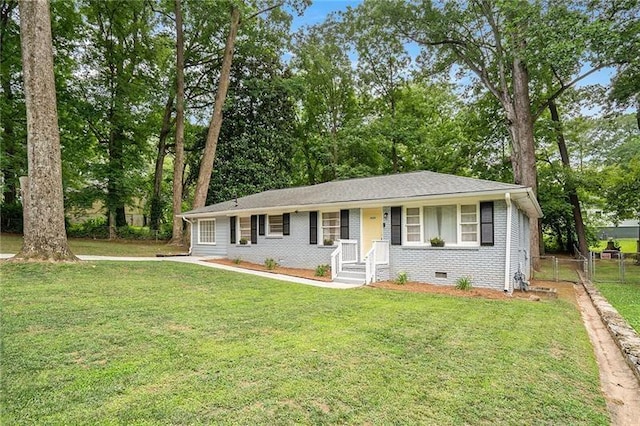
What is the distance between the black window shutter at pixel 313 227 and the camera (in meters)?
12.8

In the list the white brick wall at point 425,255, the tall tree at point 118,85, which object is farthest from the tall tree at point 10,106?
the white brick wall at point 425,255

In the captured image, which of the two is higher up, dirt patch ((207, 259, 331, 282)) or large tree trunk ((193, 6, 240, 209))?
large tree trunk ((193, 6, 240, 209))

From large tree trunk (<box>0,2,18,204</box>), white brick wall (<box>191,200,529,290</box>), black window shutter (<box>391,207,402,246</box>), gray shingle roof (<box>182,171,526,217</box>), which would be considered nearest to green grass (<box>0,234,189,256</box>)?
large tree trunk (<box>0,2,18,204</box>)

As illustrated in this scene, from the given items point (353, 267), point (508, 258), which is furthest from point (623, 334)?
point (353, 267)

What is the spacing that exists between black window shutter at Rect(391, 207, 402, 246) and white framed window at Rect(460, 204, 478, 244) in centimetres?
173

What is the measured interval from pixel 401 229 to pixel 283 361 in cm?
742

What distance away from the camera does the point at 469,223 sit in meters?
9.64

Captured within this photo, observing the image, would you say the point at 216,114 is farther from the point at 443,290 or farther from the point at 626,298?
the point at 626,298

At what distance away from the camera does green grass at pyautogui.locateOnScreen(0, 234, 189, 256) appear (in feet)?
50.2

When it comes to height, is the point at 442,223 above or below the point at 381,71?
below

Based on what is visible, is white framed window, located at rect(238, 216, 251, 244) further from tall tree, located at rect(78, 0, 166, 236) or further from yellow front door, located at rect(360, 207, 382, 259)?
tall tree, located at rect(78, 0, 166, 236)

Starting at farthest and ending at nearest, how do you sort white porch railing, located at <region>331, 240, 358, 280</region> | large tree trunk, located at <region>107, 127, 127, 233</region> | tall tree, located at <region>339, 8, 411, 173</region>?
tall tree, located at <region>339, 8, 411, 173</region>, large tree trunk, located at <region>107, 127, 127, 233</region>, white porch railing, located at <region>331, 240, 358, 280</region>

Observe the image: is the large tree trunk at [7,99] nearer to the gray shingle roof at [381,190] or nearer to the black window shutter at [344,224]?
the gray shingle roof at [381,190]

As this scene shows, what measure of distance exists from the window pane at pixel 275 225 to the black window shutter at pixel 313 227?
1709 mm
